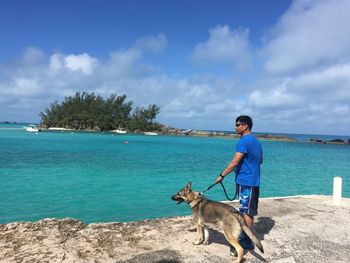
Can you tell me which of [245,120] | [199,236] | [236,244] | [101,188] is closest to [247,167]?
[245,120]

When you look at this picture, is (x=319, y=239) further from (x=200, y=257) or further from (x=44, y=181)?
(x=44, y=181)

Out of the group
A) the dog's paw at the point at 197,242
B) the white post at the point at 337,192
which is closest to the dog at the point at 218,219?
the dog's paw at the point at 197,242

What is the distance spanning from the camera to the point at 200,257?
6324 millimetres

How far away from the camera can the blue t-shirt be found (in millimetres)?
6348

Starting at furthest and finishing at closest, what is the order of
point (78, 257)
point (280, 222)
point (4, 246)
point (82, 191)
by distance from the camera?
point (82, 191) < point (280, 222) < point (4, 246) < point (78, 257)

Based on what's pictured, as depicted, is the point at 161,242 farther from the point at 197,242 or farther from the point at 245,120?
the point at 245,120

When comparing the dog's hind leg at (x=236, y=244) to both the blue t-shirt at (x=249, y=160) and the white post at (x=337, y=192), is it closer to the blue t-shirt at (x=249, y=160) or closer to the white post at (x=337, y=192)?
the blue t-shirt at (x=249, y=160)

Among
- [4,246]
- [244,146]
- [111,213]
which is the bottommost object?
[111,213]

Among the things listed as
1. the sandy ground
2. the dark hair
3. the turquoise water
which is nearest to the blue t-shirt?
the dark hair

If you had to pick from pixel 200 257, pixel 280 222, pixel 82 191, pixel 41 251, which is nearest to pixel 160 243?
pixel 200 257

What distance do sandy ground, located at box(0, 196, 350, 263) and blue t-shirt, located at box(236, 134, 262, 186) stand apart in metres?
1.53

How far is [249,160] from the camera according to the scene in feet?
21.0

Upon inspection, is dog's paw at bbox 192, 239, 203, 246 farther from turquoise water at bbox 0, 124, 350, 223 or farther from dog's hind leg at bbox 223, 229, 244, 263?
turquoise water at bbox 0, 124, 350, 223

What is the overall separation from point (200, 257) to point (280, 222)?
3577 mm
